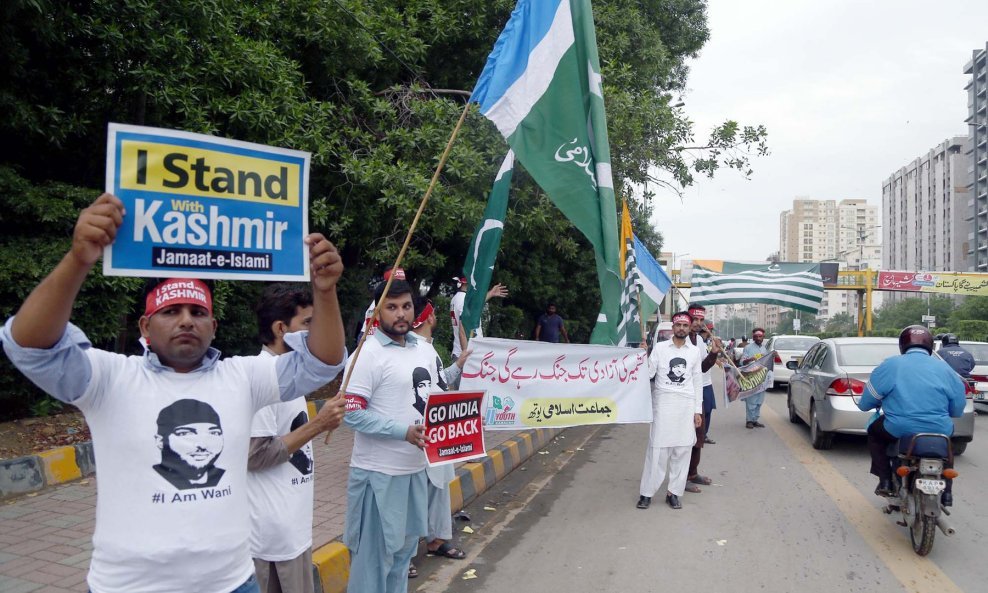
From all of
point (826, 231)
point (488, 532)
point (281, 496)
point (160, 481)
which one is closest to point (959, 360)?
point (488, 532)

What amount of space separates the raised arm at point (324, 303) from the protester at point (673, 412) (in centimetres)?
471

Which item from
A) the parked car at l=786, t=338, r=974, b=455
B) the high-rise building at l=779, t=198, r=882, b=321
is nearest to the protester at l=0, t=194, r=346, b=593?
the parked car at l=786, t=338, r=974, b=455

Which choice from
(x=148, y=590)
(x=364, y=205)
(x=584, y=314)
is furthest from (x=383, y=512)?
(x=584, y=314)

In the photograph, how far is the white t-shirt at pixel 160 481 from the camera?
2.02 meters

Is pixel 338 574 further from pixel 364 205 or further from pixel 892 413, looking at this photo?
pixel 364 205

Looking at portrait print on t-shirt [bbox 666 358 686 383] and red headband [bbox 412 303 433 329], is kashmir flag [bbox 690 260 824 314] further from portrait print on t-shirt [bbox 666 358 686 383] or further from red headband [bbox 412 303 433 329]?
red headband [bbox 412 303 433 329]

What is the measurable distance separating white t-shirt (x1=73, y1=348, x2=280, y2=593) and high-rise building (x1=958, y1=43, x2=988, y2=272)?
97810 mm

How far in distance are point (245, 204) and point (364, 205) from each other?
7467 millimetres

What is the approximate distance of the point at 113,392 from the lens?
81.5 inches

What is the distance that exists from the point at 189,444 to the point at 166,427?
0.08m

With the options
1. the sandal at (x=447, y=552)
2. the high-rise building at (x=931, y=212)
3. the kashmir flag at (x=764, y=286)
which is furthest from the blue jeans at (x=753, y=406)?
the high-rise building at (x=931, y=212)

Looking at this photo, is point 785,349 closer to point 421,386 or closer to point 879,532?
point 879,532

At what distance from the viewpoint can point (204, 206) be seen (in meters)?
2.22

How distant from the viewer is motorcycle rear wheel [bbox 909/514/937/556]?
5.25 m
